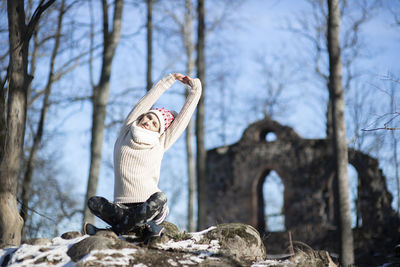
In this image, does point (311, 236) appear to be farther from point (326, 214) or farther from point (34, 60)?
point (34, 60)

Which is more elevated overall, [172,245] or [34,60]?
[34,60]

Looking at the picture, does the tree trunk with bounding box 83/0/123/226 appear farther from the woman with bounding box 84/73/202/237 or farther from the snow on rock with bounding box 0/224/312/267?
the snow on rock with bounding box 0/224/312/267

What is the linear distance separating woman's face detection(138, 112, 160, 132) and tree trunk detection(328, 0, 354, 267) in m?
4.38

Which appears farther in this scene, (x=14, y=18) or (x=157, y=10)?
(x=157, y=10)

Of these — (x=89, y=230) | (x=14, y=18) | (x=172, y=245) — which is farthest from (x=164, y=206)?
(x=14, y=18)

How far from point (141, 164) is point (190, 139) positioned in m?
10.8

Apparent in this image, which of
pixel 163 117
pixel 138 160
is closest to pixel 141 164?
pixel 138 160

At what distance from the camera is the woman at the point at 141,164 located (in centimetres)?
521

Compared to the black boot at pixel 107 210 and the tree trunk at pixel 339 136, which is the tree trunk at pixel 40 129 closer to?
the tree trunk at pixel 339 136

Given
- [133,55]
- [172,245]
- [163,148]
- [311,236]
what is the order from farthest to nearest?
[311,236], [133,55], [163,148], [172,245]

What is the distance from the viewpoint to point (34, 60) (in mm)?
13414

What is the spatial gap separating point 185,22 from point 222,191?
5786 millimetres

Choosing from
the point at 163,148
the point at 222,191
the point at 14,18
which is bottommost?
the point at 222,191

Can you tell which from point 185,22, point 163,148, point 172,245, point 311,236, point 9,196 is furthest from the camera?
point 185,22
